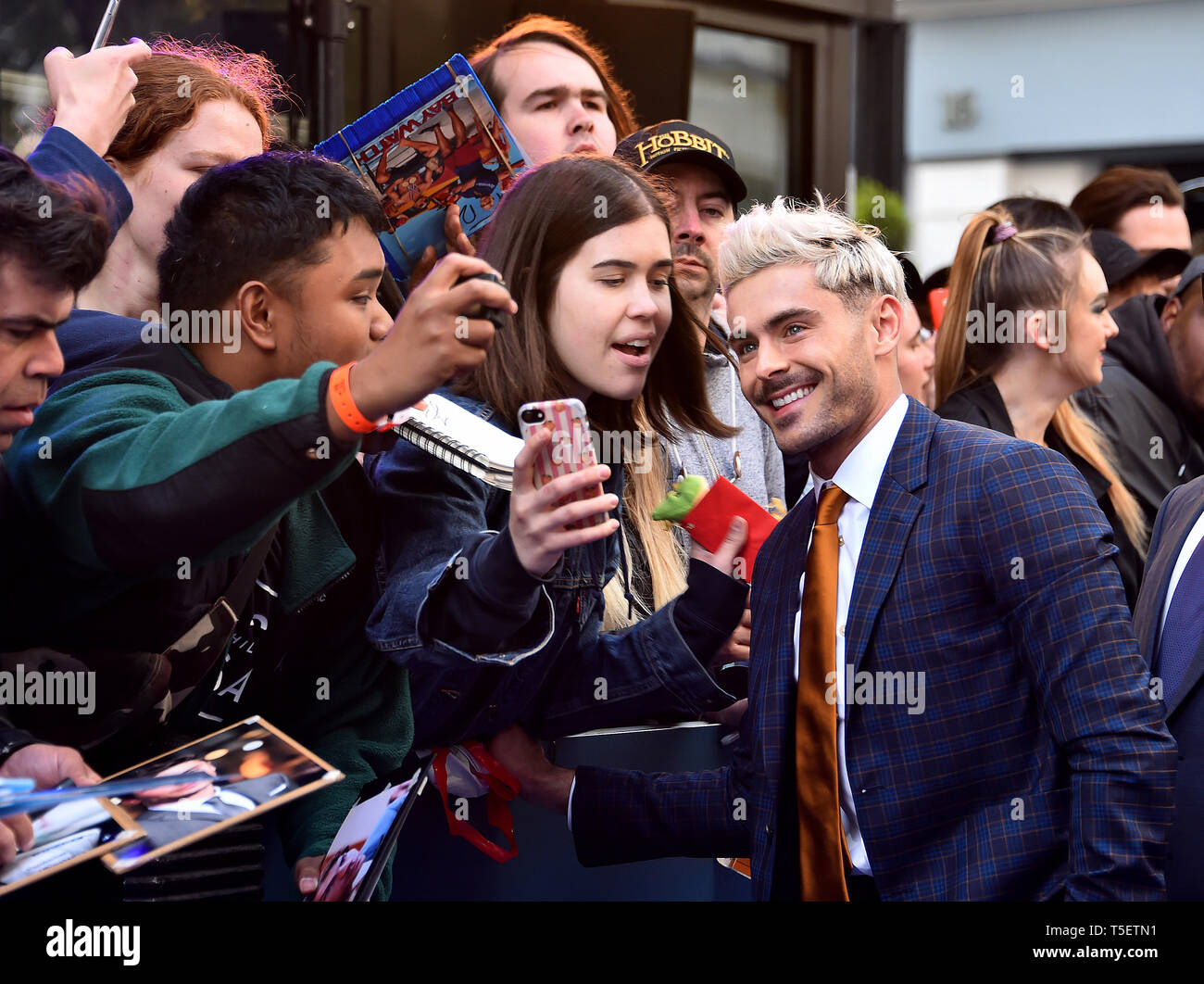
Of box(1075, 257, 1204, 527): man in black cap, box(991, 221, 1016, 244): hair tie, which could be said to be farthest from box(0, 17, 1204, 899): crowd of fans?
box(1075, 257, 1204, 527): man in black cap

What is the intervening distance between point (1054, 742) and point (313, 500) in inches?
48.7

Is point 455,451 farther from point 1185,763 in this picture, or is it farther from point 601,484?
point 1185,763

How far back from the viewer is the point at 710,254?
3.55 meters

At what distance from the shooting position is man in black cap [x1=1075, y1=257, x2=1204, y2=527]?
12.4ft

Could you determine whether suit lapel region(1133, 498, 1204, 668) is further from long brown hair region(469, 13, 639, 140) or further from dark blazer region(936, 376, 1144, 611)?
long brown hair region(469, 13, 639, 140)

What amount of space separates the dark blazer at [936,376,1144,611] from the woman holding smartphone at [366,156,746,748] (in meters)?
1.06

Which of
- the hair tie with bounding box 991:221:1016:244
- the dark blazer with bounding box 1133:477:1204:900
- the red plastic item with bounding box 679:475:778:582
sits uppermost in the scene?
the hair tie with bounding box 991:221:1016:244

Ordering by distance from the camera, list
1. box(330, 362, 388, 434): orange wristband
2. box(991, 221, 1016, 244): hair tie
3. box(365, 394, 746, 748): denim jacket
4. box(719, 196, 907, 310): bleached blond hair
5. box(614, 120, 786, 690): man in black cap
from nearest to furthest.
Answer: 1. box(330, 362, 388, 434): orange wristband
2. box(365, 394, 746, 748): denim jacket
3. box(719, 196, 907, 310): bleached blond hair
4. box(614, 120, 786, 690): man in black cap
5. box(991, 221, 1016, 244): hair tie

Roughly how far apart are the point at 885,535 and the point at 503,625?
63 cm

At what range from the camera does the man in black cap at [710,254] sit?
3.31 metres

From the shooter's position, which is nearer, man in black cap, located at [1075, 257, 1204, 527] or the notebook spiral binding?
the notebook spiral binding

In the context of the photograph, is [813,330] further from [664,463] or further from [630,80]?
[630,80]

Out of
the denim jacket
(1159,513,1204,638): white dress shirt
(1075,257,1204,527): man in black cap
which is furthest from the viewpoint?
(1075,257,1204,527): man in black cap

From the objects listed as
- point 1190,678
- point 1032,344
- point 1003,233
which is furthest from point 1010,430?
point 1190,678
